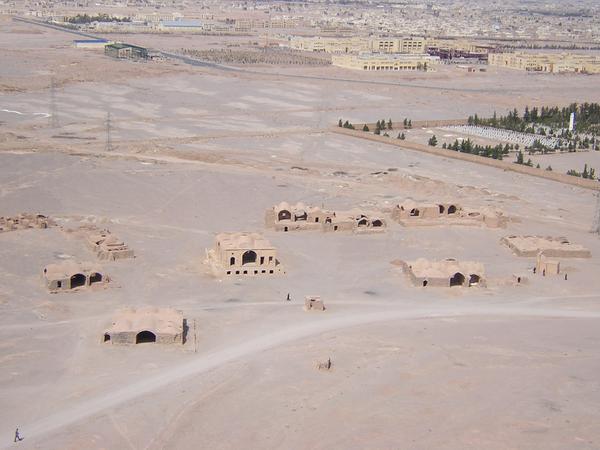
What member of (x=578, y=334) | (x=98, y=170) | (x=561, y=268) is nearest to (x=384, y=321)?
(x=578, y=334)

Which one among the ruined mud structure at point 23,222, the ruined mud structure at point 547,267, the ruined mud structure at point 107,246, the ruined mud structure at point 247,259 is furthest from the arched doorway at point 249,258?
the ruined mud structure at point 547,267

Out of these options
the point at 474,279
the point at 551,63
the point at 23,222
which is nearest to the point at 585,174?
the point at 474,279

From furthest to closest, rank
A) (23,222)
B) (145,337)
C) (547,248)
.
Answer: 1. (23,222)
2. (547,248)
3. (145,337)

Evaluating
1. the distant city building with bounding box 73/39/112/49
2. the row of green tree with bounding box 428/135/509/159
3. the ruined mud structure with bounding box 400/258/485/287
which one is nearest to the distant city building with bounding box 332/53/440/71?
the distant city building with bounding box 73/39/112/49

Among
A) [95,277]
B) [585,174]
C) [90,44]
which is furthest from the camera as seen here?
[90,44]

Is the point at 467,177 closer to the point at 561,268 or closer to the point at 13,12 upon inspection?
the point at 561,268

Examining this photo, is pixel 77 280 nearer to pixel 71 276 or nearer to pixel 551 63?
pixel 71 276

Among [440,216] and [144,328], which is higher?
[440,216]

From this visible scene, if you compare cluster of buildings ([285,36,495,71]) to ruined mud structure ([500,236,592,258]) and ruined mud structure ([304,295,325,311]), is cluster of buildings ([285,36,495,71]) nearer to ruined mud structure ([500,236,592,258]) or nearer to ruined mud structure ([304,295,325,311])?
ruined mud structure ([500,236,592,258])
